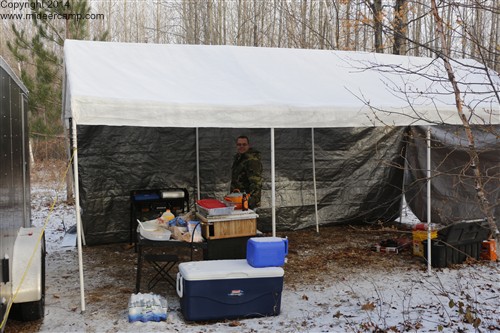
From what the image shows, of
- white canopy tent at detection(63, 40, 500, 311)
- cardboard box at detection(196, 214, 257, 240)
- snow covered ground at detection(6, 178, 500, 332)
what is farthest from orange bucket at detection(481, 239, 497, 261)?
cardboard box at detection(196, 214, 257, 240)

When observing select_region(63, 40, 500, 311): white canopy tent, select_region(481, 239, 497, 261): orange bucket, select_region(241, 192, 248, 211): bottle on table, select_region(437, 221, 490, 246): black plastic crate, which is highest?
select_region(63, 40, 500, 311): white canopy tent

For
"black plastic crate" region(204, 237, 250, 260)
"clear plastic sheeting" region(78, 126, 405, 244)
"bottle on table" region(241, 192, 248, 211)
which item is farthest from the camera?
"clear plastic sheeting" region(78, 126, 405, 244)

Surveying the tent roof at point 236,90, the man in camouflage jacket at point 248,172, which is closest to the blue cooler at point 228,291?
the tent roof at point 236,90

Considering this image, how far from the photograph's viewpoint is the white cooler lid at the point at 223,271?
4418 millimetres

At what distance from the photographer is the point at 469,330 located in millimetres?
4195

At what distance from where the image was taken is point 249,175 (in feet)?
21.4

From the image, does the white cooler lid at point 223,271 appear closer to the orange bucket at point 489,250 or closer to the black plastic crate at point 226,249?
the black plastic crate at point 226,249

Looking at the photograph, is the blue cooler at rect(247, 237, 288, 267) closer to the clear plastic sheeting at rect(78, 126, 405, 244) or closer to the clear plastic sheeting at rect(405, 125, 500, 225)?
the clear plastic sheeting at rect(78, 126, 405, 244)

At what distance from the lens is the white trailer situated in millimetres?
3465

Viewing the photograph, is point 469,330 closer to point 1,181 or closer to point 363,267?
point 363,267

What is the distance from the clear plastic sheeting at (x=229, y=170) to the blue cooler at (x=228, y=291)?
299cm

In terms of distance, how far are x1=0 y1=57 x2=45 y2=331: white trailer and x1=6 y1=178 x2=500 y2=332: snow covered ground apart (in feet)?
0.86

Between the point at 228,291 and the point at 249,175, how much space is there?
227cm

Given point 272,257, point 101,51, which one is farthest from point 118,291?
point 101,51
